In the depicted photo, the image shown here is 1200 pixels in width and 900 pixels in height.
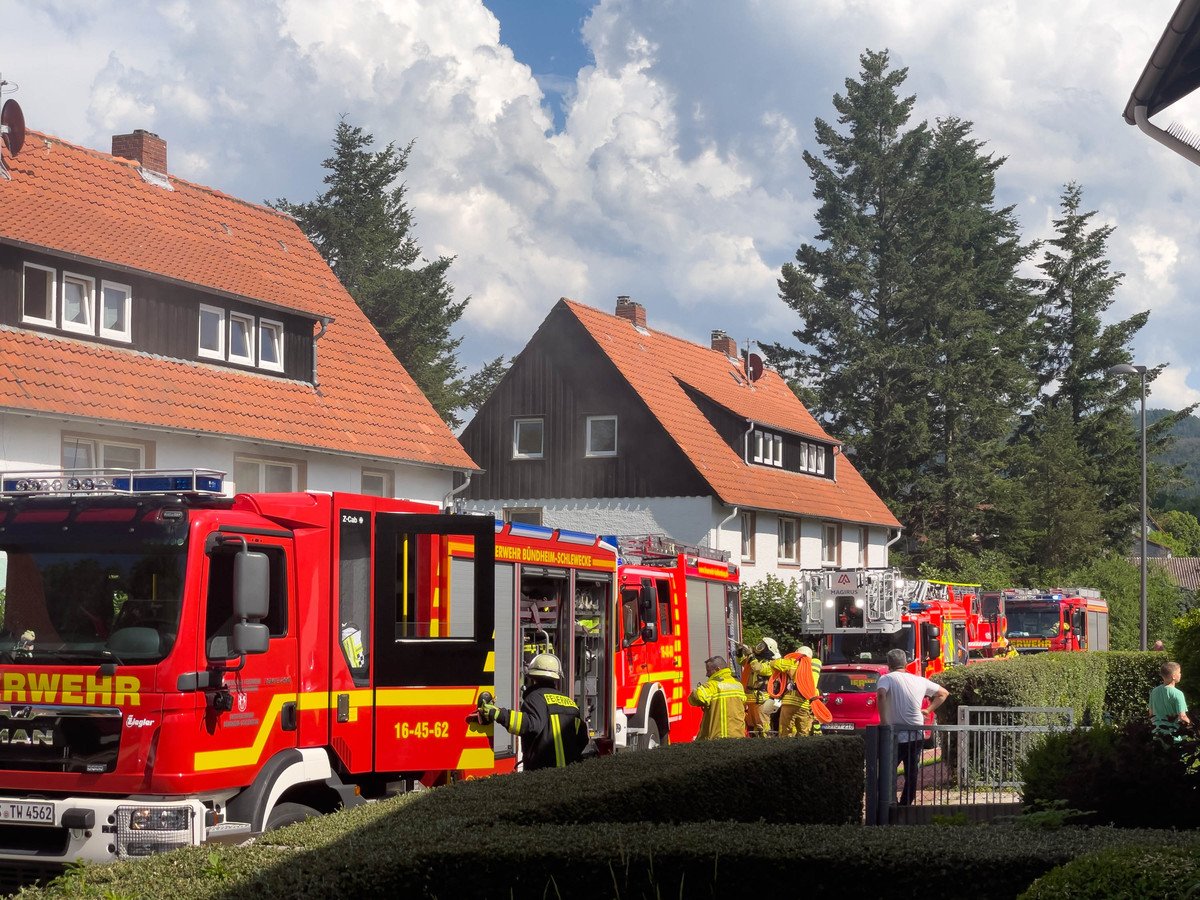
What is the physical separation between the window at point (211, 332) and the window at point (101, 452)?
275 centimetres

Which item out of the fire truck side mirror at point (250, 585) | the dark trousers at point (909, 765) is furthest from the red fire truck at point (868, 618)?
the fire truck side mirror at point (250, 585)

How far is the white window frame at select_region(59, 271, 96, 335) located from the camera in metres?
21.3

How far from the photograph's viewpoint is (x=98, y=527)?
9.59 m

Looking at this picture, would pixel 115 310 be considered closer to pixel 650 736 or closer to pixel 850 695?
pixel 650 736

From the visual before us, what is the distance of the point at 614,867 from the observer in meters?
6.13

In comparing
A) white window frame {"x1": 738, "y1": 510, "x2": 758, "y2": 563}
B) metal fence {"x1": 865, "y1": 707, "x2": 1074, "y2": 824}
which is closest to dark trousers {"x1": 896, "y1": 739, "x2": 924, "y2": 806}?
metal fence {"x1": 865, "y1": 707, "x2": 1074, "y2": 824}

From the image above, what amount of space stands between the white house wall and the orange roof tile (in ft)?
41.2

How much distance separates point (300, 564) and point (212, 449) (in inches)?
512

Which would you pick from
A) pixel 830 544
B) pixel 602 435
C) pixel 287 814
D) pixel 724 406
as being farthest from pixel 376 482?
pixel 830 544

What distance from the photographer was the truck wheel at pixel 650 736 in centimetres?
1888

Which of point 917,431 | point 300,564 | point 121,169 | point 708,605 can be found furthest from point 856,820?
point 917,431

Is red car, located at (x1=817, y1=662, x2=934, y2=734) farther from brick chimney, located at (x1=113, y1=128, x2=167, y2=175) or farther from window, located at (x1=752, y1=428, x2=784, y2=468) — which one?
window, located at (x1=752, y1=428, x2=784, y2=468)

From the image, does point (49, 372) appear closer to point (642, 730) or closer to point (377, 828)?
point (642, 730)

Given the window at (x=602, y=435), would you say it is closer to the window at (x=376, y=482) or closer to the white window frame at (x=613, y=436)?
the white window frame at (x=613, y=436)
